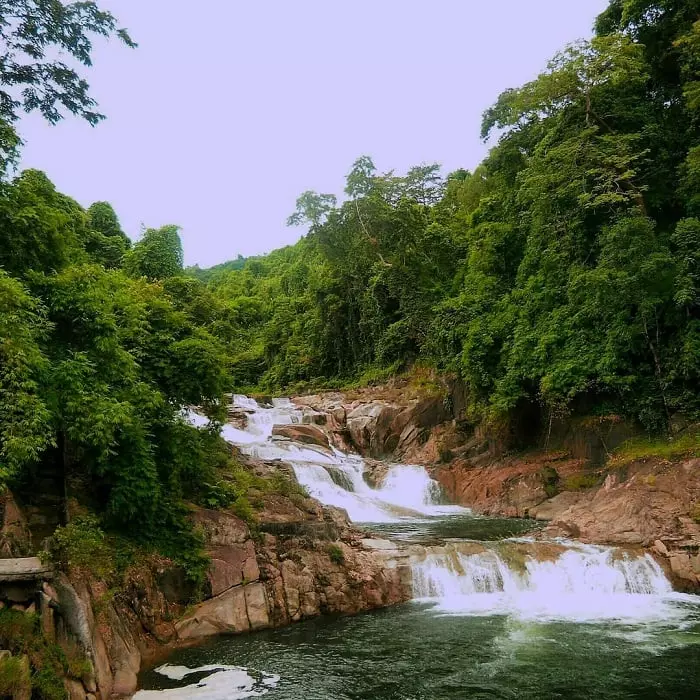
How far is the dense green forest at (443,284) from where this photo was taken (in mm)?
9156

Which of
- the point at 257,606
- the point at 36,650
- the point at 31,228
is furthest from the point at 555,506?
the point at 31,228

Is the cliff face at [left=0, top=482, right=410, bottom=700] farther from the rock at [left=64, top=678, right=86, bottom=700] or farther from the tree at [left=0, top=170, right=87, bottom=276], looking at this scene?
the tree at [left=0, top=170, right=87, bottom=276]

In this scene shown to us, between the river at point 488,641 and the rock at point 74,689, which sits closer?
the rock at point 74,689

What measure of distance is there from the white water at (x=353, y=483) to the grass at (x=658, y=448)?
19.7 feet

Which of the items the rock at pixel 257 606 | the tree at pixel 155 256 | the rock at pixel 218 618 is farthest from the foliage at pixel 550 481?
the tree at pixel 155 256

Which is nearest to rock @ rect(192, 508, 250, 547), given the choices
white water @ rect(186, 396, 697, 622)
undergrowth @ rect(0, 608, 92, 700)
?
white water @ rect(186, 396, 697, 622)

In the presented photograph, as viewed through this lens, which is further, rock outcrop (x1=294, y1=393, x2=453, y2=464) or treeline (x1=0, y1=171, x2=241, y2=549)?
rock outcrop (x1=294, y1=393, x2=453, y2=464)

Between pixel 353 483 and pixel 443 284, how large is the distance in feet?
51.8

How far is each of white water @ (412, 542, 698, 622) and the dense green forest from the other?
4817 millimetres

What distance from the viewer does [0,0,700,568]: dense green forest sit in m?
9.16

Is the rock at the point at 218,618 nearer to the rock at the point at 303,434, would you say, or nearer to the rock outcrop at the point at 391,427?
the rock at the point at 303,434

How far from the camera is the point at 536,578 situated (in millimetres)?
12578

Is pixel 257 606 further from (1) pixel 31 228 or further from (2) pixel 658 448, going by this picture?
(2) pixel 658 448

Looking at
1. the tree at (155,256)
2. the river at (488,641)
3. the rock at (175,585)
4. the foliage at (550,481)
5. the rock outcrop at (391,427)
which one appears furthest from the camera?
the rock outcrop at (391,427)
